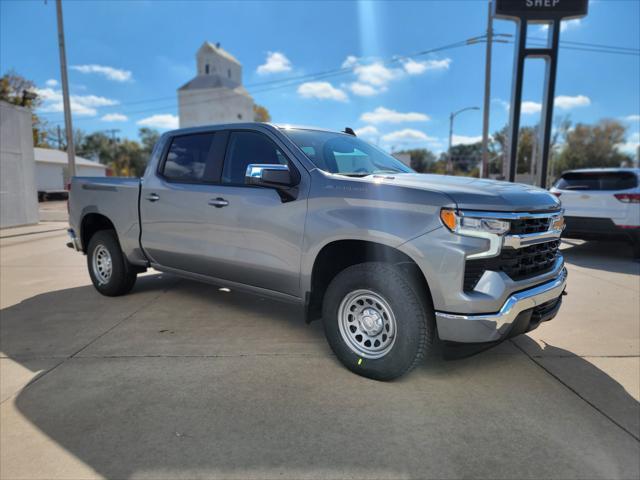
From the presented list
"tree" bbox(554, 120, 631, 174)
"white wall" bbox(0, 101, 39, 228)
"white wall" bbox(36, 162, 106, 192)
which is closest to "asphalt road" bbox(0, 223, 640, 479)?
"white wall" bbox(0, 101, 39, 228)

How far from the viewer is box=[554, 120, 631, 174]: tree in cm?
6162

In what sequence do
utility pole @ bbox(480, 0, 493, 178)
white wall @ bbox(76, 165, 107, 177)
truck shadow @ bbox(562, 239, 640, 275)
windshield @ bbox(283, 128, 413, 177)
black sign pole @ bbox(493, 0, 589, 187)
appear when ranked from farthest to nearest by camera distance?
white wall @ bbox(76, 165, 107, 177), utility pole @ bbox(480, 0, 493, 178), black sign pole @ bbox(493, 0, 589, 187), truck shadow @ bbox(562, 239, 640, 275), windshield @ bbox(283, 128, 413, 177)

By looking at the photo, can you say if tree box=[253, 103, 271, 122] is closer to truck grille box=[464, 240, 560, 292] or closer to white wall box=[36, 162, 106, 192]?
white wall box=[36, 162, 106, 192]

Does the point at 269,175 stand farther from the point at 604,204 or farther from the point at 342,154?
the point at 604,204

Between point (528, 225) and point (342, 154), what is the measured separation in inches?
66.8

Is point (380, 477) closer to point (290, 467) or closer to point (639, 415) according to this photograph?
point (290, 467)

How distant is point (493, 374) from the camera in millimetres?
3369

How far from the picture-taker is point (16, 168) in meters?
14.3

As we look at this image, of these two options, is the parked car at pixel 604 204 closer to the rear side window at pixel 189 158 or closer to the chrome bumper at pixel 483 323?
the chrome bumper at pixel 483 323

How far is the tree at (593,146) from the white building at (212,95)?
48.6 metres

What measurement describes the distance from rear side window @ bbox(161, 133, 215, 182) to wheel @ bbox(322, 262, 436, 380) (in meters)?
1.95

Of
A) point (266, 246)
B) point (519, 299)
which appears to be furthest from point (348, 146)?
point (519, 299)

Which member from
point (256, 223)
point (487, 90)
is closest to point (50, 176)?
point (487, 90)

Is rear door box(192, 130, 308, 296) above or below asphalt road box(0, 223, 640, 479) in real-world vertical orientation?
above
